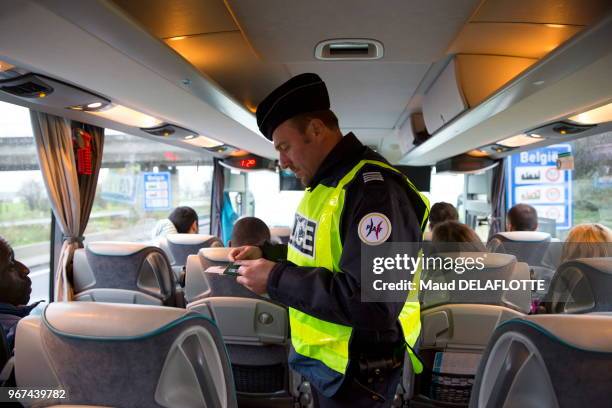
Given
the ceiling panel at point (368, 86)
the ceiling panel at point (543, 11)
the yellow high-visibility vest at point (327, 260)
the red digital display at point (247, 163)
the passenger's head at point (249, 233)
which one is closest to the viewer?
the yellow high-visibility vest at point (327, 260)

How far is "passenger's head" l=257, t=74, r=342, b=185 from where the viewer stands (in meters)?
1.69

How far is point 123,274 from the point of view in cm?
326

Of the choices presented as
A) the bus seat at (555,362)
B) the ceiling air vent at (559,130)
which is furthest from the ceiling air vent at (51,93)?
the ceiling air vent at (559,130)

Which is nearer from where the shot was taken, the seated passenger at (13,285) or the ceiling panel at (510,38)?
the seated passenger at (13,285)

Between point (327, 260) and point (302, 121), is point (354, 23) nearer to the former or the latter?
point (302, 121)

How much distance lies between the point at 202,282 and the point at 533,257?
3.85 metres

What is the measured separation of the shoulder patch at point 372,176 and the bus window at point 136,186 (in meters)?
4.18

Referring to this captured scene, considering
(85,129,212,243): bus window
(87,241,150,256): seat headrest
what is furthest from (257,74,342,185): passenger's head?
(85,129,212,243): bus window

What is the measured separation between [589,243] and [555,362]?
2890mm

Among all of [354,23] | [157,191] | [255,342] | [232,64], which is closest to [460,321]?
[255,342]

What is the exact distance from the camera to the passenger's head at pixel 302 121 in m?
1.69

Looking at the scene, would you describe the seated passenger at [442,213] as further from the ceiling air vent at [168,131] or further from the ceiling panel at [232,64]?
the ceiling air vent at [168,131]

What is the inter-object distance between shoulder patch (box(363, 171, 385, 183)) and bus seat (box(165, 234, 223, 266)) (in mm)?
3227

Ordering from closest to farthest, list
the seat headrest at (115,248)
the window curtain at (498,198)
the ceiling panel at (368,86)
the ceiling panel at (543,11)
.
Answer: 1. the ceiling panel at (543,11)
2. the seat headrest at (115,248)
3. the ceiling panel at (368,86)
4. the window curtain at (498,198)
